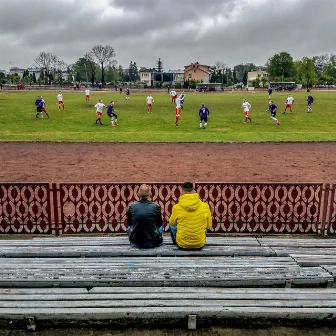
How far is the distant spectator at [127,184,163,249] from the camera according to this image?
6.10 metres

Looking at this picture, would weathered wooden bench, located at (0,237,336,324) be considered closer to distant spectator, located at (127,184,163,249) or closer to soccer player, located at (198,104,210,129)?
distant spectator, located at (127,184,163,249)

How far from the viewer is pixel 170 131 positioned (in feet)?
83.4

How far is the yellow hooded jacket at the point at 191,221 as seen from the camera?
6.00m

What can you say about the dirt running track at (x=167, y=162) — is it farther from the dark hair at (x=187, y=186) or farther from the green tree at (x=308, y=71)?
the green tree at (x=308, y=71)

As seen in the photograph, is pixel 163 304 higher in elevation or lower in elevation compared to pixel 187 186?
lower

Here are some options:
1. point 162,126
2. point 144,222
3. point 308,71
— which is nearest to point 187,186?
point 144,222

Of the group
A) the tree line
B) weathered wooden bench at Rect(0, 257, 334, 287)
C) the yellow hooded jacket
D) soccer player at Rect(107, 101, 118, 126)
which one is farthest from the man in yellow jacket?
the tree line

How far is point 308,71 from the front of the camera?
100938mm

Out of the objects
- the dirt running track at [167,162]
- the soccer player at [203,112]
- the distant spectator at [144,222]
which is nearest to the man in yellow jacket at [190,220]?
the distant spectator at [144,222]

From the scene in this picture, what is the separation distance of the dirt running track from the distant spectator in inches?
262

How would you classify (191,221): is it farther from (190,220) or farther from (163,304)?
(163,304)

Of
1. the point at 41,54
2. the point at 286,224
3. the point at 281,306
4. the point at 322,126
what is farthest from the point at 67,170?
the point at 41,54

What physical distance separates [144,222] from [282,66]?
117 m

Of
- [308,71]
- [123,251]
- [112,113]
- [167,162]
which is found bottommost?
[167,162]
